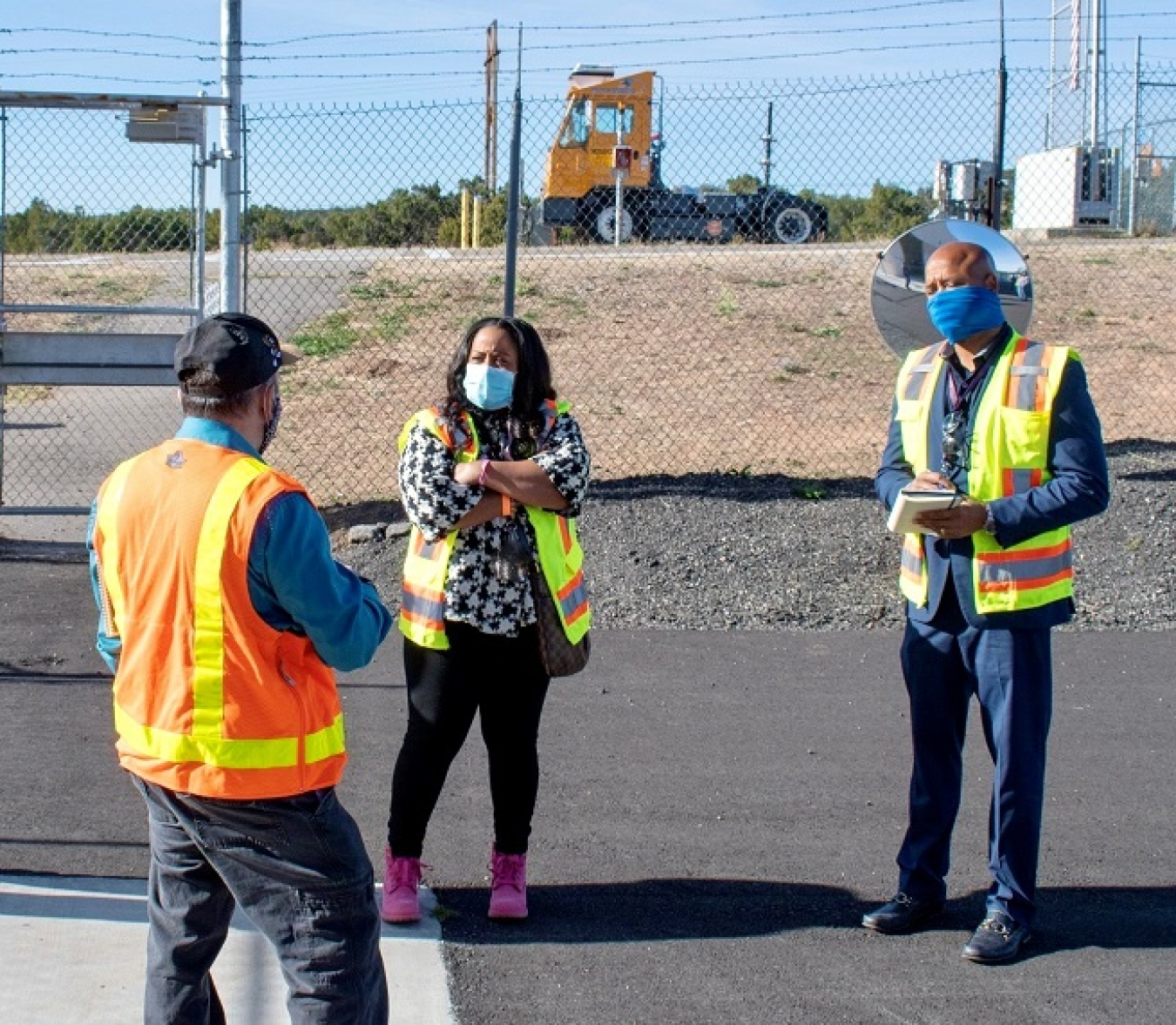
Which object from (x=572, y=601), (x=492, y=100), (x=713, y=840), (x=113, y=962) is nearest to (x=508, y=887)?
(x=572, y=601)

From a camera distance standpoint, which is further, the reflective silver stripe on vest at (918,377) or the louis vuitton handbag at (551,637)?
the reflective silver stripe on vest at (918,377)

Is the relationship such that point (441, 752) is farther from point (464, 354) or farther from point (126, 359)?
point (126, 359)

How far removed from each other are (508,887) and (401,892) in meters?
0.31

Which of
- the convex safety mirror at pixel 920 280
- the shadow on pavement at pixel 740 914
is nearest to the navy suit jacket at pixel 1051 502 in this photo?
the shadow on pavement at pixel 740 914

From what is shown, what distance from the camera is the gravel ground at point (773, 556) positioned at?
855 centimetres

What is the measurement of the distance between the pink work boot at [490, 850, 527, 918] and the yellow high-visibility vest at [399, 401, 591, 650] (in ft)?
2.22

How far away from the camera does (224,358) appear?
3219mm

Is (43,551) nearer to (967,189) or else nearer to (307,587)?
Answer: (967,189)

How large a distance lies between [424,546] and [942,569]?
1.50 metres

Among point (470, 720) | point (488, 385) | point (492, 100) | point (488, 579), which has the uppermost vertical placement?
point (492, 100)

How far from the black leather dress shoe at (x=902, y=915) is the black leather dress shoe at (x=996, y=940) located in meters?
0.19

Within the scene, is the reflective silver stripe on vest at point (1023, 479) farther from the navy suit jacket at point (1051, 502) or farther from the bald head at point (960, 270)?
the bald head at point (960, 270)

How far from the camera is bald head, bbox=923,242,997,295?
4633 millimetres

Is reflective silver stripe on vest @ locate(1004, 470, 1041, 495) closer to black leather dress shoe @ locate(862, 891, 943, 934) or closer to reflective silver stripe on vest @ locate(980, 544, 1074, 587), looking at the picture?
reflective silver stripe on vest @ locate(980, 544, 1074, 587)
